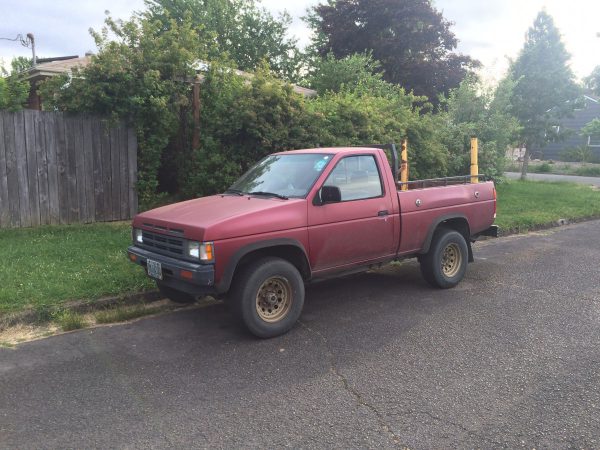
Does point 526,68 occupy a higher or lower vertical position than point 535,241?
higher

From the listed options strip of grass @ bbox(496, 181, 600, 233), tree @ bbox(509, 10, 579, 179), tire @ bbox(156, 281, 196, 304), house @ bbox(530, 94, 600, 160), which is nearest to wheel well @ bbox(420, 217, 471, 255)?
tire @ bbox(156, 281, 196, 304)

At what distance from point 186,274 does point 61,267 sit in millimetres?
2794

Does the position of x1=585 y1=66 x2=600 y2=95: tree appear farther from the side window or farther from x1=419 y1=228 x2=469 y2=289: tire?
the side window

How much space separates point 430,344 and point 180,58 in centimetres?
700

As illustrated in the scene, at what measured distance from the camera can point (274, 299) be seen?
480 centimetres

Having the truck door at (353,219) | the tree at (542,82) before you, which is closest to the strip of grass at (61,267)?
the truck door at (353,219)

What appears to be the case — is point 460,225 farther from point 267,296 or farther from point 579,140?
point 579,140

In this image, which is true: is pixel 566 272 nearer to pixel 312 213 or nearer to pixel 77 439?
pixel 312 213

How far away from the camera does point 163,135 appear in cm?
953

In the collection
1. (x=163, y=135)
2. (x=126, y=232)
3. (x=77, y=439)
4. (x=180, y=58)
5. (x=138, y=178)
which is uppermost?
(x=180, y=58)

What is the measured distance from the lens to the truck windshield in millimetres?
5238

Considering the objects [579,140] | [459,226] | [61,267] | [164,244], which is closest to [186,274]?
[164,244]

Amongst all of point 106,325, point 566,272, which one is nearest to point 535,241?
point 566,272

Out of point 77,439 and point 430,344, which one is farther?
point 430,344
